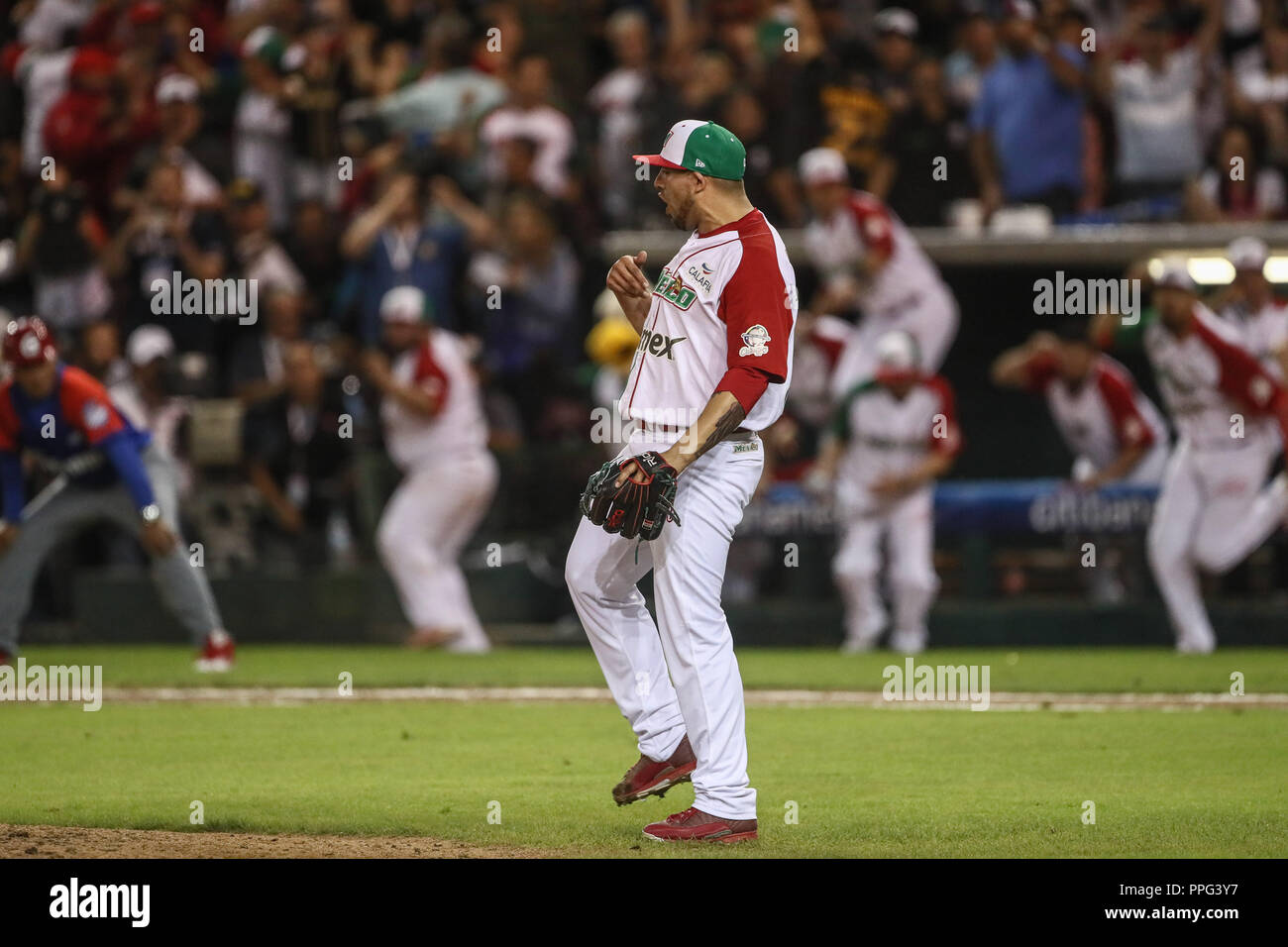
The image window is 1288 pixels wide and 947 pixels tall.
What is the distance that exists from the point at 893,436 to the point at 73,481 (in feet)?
19.0

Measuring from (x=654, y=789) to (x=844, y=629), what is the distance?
26.4ft

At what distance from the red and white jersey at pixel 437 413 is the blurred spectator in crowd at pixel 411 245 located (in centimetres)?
116

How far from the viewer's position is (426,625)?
47.9 feet

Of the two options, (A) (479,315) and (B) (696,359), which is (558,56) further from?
(B) (696,359)

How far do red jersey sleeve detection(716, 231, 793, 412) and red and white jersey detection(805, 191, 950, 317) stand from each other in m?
8.14

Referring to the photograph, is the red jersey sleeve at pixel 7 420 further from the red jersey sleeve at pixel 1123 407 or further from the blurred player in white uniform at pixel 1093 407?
the red jersey sleeve at pixel 1123 407

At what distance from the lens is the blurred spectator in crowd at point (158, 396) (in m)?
15.5

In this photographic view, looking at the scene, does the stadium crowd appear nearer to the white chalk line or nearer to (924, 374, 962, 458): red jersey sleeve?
(924, 374, 962, 458): red jersey sleeve

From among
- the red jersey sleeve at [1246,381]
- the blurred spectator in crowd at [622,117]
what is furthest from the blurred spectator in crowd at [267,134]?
the red jersey sleeve at [1246,381]

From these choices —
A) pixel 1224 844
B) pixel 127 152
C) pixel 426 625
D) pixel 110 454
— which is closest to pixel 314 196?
pixel 127 152

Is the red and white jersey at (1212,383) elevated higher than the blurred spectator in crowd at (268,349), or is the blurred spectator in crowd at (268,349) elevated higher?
the blurred spectator in crowd at (268,349)

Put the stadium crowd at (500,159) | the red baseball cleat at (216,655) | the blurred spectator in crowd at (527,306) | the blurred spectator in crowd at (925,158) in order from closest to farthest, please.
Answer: the red baseball cleat at (216,655), the stadium crowd at (500,159), the blurred spectator in crowd at (925,158), the blurred spectator in crowd at (527,306)

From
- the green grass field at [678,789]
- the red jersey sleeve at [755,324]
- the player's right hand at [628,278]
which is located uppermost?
the player's right hand at [628,278]

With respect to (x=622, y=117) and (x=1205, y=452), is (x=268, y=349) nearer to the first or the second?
(x=622, y=117)
